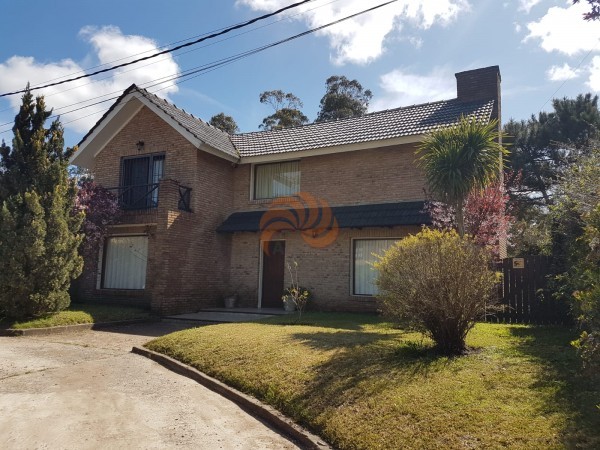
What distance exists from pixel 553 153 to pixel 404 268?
26867 millimetres

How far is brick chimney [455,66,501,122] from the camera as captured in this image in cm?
1589

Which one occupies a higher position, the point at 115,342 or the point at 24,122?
the point at 24,122

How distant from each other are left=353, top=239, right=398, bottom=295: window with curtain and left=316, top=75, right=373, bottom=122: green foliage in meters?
24.2

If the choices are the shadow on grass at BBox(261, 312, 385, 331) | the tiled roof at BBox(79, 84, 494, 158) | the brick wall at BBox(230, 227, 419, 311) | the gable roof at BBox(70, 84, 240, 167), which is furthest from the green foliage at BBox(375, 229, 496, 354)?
the gable roof at BBox(70, 84, 240, 167)

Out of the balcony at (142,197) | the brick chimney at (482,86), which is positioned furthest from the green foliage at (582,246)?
the balcony at (142,197)

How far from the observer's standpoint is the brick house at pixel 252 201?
14.4m

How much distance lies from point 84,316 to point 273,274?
6.19 meters

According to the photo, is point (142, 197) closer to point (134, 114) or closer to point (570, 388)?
point (134, 114)

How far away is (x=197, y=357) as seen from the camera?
757 cm

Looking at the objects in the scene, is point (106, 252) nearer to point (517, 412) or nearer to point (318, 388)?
point (318, 388)

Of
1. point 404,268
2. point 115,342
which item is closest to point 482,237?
point 404,268

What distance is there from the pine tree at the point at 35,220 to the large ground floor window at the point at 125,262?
362 cm

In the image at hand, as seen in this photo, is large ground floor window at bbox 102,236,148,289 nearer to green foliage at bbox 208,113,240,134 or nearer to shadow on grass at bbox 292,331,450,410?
shadow on grass at bbox 292,331,450,410

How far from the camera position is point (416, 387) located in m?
4.88
